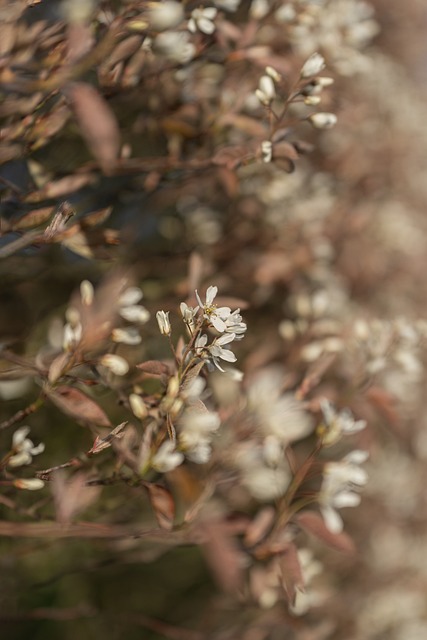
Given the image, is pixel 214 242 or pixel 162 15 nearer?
pixel 162 15

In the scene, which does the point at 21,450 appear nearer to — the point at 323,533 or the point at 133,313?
the point at 133,313

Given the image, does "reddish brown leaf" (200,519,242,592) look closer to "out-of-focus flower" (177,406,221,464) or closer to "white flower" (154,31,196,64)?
"out-of-focus flower" (177,406,221,464)

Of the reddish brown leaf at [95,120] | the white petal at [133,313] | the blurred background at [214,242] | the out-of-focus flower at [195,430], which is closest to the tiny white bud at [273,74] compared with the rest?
the blurred background at [214,242]

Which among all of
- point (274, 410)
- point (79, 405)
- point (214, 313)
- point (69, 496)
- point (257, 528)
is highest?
point (214, 313)

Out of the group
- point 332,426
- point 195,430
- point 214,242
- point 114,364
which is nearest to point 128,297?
point 114,364

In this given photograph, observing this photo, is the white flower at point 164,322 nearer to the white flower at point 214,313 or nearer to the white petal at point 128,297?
the white flower at point 214,313

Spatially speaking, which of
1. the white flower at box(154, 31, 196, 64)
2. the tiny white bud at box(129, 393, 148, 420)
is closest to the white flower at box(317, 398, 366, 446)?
the tiny white bud at box(129, 393, 148, 420)

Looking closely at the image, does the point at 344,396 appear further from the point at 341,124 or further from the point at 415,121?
the point at 415,121
